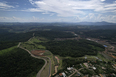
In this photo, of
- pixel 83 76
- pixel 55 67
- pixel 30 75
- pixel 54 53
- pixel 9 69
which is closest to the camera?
pixel 83 76

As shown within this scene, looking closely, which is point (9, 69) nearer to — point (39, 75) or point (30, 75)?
point (30, 75)

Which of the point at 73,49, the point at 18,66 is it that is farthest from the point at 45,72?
the point at 73,49

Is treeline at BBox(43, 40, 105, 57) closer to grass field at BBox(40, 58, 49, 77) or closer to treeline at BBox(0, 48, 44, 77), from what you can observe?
grass field at BBox(40, 58, 49, 77)

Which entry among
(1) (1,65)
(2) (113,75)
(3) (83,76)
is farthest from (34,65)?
(2) (113,75)

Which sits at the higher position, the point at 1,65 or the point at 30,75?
the point at 1,65

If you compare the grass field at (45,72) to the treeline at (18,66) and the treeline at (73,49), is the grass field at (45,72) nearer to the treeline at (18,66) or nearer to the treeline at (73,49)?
the treeline at (18,66)

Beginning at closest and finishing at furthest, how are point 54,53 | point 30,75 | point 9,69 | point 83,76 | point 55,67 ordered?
point 83,76, point 30,75, point 9,69, point 55,67, point 54,53

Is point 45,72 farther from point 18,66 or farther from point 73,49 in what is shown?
point 73,49

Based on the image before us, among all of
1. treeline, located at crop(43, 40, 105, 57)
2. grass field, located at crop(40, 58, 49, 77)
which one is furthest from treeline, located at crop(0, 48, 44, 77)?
treeline, located at crop(43, 40, 105, 57)

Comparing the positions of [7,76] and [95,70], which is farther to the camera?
[95,70]

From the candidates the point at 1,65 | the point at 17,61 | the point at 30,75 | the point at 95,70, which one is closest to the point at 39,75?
the point at 30,75
